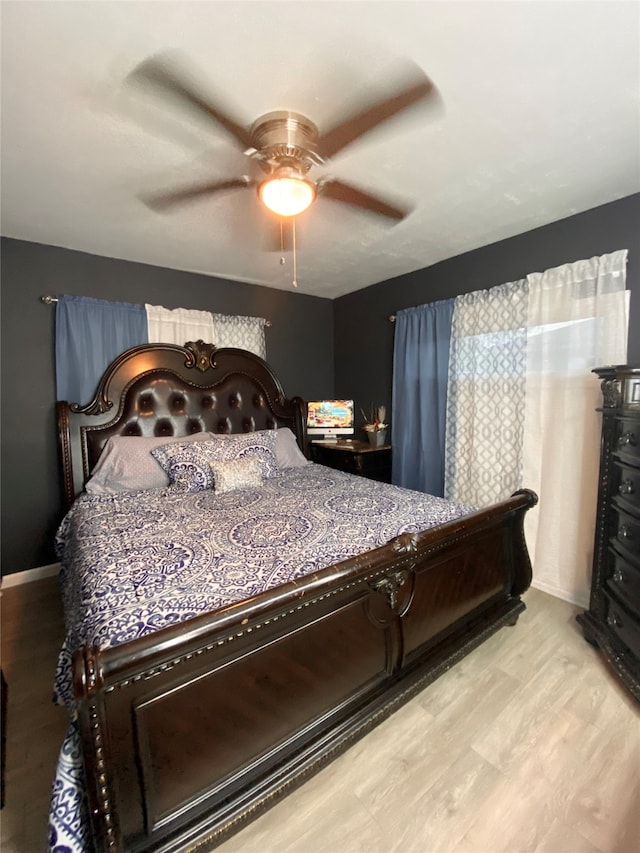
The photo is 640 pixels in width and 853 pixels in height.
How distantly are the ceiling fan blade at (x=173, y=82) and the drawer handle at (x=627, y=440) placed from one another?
87.9 inches

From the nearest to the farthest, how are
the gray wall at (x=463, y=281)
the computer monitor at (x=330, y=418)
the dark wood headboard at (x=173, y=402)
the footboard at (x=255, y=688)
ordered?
the footboard at (x=255, y=688) < the gray wall at (x=463, y=281) < the dark wood headboard at (x=173, y=402) < the computer monitor at (x=330, y=418)

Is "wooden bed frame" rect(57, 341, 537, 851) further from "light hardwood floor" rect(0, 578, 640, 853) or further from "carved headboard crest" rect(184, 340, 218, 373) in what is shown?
"carved headboard crest" rect(184, 340, 218, 373)

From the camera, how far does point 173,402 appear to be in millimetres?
3162

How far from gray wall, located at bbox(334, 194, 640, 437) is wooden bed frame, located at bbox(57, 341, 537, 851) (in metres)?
1.61

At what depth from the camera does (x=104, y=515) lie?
6.83 ft

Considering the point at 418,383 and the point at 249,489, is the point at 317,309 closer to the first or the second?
the point at 418,383

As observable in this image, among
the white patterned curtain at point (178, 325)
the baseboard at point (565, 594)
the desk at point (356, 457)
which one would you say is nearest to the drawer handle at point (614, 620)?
the baseboard at point (565, 594)

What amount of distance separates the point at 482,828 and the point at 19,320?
3712 mm

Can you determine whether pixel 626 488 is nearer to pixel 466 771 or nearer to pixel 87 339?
pixel 466 771

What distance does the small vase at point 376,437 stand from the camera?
12.1ft

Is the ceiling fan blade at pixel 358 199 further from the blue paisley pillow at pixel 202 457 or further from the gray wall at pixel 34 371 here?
the gray wall at pixel 34 371

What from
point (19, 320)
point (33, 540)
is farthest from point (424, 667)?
point (19, 320)

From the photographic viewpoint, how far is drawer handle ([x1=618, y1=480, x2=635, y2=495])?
1858 mm

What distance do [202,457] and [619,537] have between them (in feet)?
8.35
